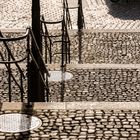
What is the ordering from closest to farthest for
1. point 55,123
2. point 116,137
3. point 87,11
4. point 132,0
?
point 116,137, point 55,123, point 87,11, point 132,0

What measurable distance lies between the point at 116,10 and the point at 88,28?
11.3 ft

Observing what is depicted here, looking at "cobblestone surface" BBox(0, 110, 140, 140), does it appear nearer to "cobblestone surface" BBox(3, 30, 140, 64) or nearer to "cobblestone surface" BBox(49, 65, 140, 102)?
"cobblestone surface" BBox(49, 65, 140, 102)

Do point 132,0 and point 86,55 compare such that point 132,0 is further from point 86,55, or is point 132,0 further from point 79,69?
point 79,69

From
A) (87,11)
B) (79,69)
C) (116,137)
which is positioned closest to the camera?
(116,137)

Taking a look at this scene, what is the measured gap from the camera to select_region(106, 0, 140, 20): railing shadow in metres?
17.7

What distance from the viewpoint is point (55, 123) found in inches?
268

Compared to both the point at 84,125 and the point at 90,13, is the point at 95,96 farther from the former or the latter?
the point at 90,13

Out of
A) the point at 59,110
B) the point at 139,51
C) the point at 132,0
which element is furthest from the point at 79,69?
the point at 132,0

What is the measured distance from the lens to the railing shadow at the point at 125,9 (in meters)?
17.7

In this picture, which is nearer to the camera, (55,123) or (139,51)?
(55,123)

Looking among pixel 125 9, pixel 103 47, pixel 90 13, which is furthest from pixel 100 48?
pixel 125 9

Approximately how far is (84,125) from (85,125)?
14mm

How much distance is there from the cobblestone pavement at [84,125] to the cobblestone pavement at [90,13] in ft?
29.7

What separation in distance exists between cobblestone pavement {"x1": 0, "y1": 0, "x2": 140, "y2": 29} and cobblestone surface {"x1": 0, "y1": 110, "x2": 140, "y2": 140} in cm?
905
